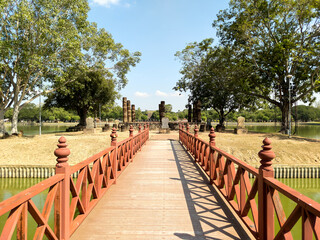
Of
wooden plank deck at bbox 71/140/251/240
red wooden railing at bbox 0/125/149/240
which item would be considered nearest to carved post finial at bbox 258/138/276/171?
wooden plank deck at bbox 71/140/251/240

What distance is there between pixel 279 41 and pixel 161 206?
2174 cm

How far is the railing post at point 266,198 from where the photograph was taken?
2.48 meters

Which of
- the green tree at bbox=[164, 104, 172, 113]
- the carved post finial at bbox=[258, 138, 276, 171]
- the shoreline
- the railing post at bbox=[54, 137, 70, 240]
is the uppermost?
the green tree at bbox=[164, 104, 172, 113]

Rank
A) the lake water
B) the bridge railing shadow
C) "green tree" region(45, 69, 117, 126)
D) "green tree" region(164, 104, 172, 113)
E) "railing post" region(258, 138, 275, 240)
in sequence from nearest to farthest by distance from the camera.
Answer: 1. "railing post" region(258, 138, 275, 240)
2. the bridge railing shadow
3. the lake water
4. "green tree" region(45, 69, 117, 126)
5. "green tree" region(164, 104, 172, 113)

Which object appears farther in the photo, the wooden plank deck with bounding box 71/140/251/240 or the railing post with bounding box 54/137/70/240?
the wooden plank deck with bounding box 71/140/251/240

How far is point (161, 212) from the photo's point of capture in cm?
390

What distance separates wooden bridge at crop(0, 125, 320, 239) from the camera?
6.38ft

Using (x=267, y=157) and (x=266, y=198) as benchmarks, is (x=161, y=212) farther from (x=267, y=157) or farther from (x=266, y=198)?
(x=267, y=157)

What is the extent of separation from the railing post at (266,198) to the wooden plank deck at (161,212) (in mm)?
575

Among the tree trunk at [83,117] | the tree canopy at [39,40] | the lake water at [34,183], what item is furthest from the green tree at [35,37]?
the tree trunk at [83,117]

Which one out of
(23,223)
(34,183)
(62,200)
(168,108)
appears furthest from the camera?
(168,108)

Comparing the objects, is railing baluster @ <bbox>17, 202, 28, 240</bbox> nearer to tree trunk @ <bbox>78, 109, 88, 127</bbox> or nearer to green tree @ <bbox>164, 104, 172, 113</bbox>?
tree trunk @ <bbox>78, 109, 88, 127</bbox>

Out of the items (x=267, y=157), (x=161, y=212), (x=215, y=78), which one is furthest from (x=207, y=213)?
(x=215, y=78)

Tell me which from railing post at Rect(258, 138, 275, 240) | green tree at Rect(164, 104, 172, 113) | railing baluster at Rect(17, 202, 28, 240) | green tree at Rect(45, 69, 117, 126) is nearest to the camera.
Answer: railing baluster at Rect(17, 202, 28, 240)
